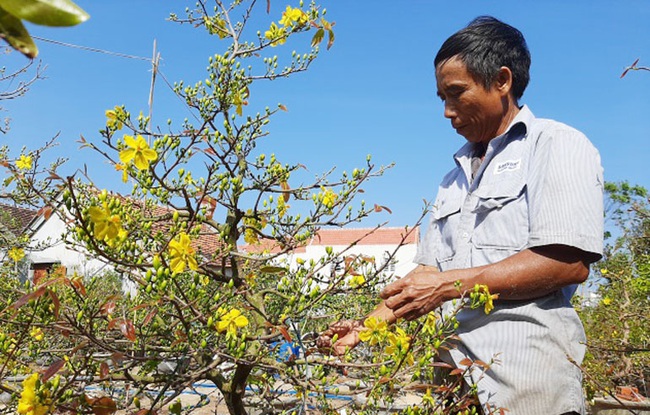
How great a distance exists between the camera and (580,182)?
1.58 metres

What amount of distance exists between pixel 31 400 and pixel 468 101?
1.44 meters

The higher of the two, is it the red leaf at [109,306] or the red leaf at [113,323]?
the red leaf at [109,306]

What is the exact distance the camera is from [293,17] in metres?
2.33

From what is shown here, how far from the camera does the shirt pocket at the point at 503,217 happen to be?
1.68 meters

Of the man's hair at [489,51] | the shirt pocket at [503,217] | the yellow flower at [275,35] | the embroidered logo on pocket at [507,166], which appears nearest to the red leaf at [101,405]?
the shirt pocket at [503,217]

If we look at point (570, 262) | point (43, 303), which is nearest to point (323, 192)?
point (570, 262)

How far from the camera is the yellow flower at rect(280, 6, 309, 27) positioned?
7.59 ft

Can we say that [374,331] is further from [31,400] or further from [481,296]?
[31,400]

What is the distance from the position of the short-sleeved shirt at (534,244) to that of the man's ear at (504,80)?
10 cm

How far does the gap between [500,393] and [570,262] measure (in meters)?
0.41

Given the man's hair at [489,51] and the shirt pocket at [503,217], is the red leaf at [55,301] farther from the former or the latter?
the man's hair at [489,51]

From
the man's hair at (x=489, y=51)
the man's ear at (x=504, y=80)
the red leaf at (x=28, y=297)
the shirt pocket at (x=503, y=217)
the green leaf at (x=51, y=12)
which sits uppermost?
the man's hair at (x=489, y=51)

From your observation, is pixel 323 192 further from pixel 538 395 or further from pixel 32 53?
pixel 32 53

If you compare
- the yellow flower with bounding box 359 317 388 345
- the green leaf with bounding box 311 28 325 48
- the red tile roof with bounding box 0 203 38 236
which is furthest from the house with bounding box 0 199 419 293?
the green leaf with bounding box 311 28 325 48
